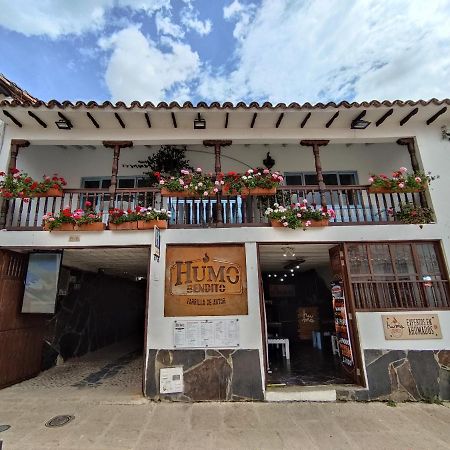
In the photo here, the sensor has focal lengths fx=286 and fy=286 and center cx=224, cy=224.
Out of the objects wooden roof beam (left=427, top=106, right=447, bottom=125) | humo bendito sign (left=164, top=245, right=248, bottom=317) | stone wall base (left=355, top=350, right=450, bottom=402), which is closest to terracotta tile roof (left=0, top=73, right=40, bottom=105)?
humo bendito sign (left=164, top=245, right=248, bottom=317)

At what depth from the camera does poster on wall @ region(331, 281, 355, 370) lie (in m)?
6.60

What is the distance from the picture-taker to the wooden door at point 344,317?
629 centimetres

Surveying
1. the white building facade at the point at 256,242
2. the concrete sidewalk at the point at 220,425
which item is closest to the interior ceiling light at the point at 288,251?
the white building facade at the point at 256,242

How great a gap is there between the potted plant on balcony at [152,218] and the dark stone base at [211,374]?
2.69m

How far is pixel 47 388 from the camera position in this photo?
6664 mm

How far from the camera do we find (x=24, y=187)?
661 cm

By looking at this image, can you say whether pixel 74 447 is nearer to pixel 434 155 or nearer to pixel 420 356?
pixel 420 356

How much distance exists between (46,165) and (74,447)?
8.04 metres

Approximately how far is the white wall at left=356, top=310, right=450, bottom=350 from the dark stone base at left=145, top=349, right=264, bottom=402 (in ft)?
7.82

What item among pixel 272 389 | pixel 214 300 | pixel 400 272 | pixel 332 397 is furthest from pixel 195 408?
pixel 400 272

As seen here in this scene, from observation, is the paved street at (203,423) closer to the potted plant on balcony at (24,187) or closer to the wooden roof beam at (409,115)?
the potted plant on balcony at (24,187)

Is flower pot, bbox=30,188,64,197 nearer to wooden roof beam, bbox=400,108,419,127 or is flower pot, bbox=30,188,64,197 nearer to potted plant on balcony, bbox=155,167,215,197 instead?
potted plant on balcony, bbox=155,167,215,197

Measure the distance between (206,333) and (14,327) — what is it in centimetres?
471

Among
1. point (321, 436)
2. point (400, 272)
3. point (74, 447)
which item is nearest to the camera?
point (74, 447)
